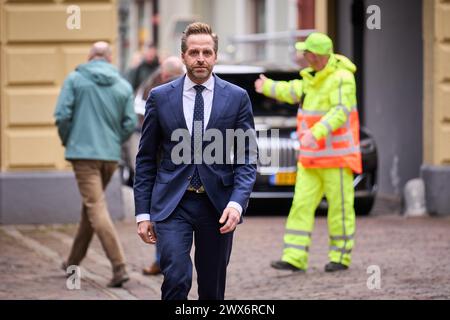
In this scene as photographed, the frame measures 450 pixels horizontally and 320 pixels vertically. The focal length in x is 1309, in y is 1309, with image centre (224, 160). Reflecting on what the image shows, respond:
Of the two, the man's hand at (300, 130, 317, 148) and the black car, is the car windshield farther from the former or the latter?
the man's hand at (300, 130, 317, 148)

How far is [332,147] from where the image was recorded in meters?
10.9

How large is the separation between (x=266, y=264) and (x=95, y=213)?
1719 millimetres

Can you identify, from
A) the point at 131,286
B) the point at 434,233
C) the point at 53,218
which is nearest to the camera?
the point at 131,286

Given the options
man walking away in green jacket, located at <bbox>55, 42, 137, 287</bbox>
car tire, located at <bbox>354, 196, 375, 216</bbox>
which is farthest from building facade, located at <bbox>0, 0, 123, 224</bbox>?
man walking away in green jacket, located at <bbox>55, 42, 137, 287</bbox>

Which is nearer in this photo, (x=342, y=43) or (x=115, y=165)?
(x=115, y=165)

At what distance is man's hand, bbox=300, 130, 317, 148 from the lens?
34.7ft

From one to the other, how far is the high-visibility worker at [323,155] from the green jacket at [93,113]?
3.94ft

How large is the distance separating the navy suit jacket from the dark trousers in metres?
0.07

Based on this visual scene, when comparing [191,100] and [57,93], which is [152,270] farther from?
[191,100]

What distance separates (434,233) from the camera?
13375 millimetres

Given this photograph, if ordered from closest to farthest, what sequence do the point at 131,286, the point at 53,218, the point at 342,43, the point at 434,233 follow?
the point at 131,286 < the point at 434,233 < the point at 53,218 < the point at 342,43
